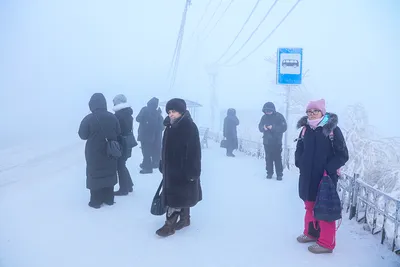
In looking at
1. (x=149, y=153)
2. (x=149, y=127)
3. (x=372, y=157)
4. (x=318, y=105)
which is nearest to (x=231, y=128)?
(x=149, y=153)

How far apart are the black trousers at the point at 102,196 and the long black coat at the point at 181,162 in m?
1.75

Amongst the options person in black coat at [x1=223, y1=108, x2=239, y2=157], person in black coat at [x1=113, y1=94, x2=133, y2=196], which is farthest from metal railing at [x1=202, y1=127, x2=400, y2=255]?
person in black coat at [x1=223, y1=108, x2=239, y2=157]

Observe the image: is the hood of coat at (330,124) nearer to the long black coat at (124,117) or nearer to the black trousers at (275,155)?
the long black coat at (124,117)

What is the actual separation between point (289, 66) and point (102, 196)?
5.72 m

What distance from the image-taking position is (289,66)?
308 inches

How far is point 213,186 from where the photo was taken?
688 cm

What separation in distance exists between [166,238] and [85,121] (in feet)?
7.65

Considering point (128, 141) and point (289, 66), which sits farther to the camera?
point (289, 66)

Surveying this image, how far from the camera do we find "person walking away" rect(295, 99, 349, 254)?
3.36 meters

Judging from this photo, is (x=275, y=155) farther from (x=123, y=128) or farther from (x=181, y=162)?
(x=181, y=162)

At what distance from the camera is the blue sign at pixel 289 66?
7.79 meters

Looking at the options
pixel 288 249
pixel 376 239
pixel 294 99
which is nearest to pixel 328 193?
pixel 288 249

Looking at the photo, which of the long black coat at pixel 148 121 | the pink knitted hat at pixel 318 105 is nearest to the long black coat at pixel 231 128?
the long black coat at pixel 148 121

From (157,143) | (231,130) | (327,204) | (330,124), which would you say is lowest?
(231,130)
